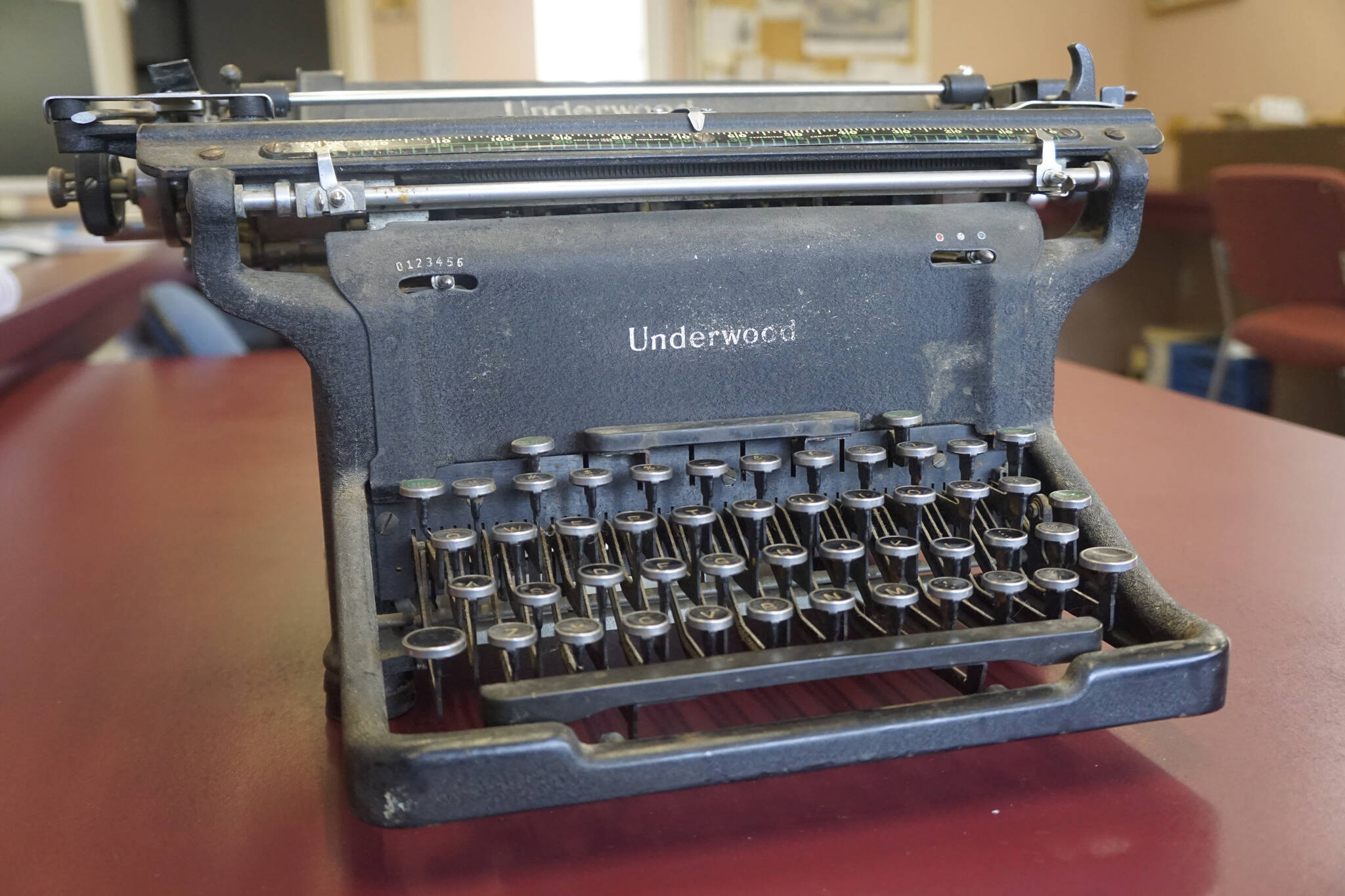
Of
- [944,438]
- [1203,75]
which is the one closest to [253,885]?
[944,438]

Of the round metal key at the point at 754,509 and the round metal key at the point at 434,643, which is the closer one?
the round metal key at the point at 434,643

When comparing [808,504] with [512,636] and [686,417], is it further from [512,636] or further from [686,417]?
[512,636]

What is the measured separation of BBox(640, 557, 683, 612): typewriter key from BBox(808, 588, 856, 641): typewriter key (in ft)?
0.30

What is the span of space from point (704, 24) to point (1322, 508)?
5165 mm

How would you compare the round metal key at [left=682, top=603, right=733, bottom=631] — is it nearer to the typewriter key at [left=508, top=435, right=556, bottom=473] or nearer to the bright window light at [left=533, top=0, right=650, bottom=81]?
the typewriter key at [left=508, top=435, right=556, bottom=473]

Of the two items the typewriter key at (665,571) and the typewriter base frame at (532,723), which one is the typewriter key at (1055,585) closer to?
the typewriter base frame at (532,723)

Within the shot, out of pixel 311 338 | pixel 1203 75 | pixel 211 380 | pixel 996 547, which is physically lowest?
pixel 211 380

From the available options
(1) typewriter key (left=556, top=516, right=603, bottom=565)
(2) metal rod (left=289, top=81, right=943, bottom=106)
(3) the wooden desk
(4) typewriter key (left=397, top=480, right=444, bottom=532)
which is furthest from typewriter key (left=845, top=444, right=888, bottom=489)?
(3) the wooden desk

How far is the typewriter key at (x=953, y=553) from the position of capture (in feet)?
2.59

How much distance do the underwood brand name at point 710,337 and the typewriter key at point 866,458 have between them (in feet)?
0.36

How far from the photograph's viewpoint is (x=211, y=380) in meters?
2.31

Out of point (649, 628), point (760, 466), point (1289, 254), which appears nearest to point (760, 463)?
point (760, 466)

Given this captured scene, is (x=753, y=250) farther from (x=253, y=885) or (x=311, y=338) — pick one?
(x=253, y=885)

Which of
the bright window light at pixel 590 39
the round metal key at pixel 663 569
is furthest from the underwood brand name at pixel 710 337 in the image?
the bright window light at pixel 590 39
